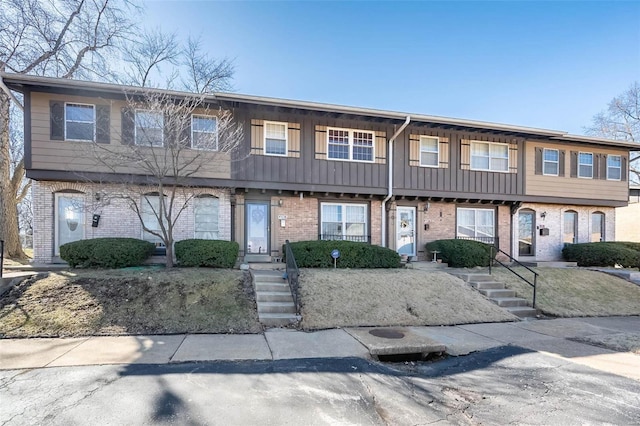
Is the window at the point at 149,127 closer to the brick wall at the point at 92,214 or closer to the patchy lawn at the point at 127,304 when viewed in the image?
the brick wall at the point at 92,214

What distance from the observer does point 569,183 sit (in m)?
14.5

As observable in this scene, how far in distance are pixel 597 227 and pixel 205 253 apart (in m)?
17.6

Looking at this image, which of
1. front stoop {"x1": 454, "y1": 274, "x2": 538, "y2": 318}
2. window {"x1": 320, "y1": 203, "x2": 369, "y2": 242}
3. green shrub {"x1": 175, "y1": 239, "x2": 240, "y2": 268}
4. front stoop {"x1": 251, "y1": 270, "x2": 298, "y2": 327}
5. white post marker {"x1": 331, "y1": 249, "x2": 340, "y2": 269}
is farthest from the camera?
window {"x1": 320, "y1": 203, "x2": 369, "y2": 242}

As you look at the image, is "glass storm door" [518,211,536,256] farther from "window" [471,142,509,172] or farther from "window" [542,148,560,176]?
"window" [471,142,509,172]

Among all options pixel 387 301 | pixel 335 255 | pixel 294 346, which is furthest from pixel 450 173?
pixel 294 346

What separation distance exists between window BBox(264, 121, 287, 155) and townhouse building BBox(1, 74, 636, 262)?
1.4 inches

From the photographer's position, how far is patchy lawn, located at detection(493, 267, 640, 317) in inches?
353

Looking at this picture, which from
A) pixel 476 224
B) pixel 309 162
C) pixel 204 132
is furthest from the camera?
pixel 476 224

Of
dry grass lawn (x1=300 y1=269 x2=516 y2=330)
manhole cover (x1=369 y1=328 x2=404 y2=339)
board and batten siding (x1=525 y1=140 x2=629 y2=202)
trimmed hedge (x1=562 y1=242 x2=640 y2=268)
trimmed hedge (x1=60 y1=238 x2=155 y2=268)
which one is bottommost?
manhole cover (x1=369 y1=328 x2=404 y2=339)

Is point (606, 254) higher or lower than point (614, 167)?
lower

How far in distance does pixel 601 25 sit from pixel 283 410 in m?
17.8

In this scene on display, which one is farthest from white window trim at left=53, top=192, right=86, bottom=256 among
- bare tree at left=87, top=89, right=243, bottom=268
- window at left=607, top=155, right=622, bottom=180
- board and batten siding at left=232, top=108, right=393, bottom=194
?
window at left=607, top=155, right=622, bottom=180

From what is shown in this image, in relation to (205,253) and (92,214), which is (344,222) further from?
(92,214)

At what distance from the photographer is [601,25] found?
12.9 m
